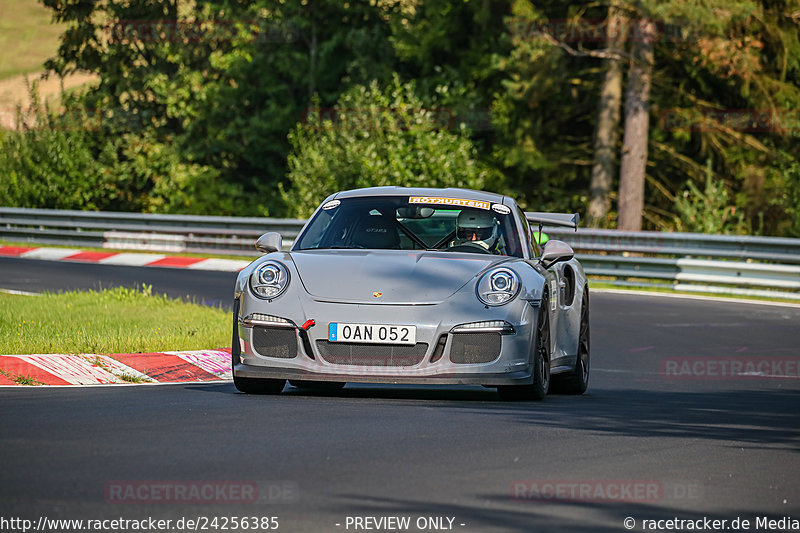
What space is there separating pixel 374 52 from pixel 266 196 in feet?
19.0

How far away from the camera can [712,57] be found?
32469 millimetres

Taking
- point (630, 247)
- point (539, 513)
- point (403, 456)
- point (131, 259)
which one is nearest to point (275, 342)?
point (403, 456)

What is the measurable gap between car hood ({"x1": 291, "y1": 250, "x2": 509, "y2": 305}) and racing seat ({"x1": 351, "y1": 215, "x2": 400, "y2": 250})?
405 millimetres

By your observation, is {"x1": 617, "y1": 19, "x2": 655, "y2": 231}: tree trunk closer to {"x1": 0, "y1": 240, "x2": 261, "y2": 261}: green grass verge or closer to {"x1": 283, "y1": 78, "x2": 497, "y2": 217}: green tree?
{"x1": 283, "y1": 78, "x2": 497, "y2": 217}: green tree

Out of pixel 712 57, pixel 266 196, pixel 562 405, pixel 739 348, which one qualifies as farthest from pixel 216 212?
pixel 562 405

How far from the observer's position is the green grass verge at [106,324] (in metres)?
11.4

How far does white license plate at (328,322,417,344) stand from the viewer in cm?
873

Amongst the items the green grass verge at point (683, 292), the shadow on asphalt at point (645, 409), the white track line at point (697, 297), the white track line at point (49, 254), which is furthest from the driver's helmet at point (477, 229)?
the white track line at point (49, 254)

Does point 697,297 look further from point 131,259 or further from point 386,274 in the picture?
point 386,274

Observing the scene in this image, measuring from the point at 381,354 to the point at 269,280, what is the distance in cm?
91

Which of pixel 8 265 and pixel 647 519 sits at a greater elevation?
pixel 647 519

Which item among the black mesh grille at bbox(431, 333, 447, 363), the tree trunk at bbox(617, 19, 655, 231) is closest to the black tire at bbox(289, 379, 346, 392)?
the black mesh grille at bbox(431, 333, 447, 363)

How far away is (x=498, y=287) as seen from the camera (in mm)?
9008

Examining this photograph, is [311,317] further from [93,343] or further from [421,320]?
[93,343]
